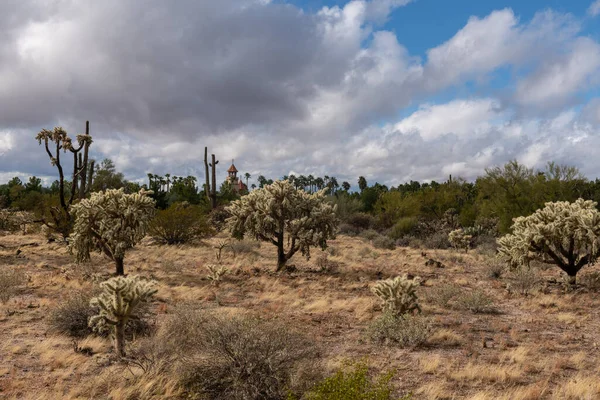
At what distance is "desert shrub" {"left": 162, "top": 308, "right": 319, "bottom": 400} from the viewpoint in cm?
563

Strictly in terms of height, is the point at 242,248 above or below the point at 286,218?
below

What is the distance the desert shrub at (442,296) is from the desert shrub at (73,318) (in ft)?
27.5

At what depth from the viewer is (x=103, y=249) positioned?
47.6ft

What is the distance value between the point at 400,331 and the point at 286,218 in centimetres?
882

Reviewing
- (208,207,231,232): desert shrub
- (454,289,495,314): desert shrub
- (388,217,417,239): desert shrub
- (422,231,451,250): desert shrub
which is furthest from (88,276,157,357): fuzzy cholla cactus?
(388,217,417,239): desert shrub

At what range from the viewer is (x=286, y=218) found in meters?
16.4

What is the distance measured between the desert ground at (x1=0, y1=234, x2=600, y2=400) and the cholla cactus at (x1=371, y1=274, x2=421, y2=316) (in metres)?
0.56

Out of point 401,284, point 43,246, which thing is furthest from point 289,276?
point 43,246

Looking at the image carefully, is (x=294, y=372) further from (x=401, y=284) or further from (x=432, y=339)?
(x=401, y=284)

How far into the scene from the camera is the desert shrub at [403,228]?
1195 inches

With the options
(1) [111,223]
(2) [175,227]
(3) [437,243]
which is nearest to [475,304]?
(1) [111,223]

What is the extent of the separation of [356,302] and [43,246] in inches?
692

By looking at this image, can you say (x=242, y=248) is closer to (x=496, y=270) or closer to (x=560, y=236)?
(x=496, y=270)

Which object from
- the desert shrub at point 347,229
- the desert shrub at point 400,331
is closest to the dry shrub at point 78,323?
the desert shrub at point 400,331
